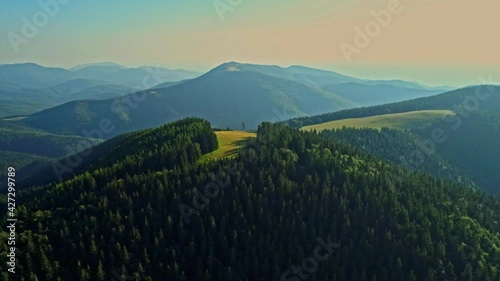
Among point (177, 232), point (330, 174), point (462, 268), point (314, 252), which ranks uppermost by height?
point (330, 174)

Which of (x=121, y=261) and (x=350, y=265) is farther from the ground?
(x=121, y=261)

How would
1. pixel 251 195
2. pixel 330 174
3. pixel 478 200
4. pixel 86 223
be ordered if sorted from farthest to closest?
pixel 478 200
pixel 330 174
pixel 251 195
pixel 86 223

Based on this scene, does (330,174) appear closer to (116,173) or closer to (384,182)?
(384,182)

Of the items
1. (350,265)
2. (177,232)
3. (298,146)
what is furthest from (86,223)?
(298,146)

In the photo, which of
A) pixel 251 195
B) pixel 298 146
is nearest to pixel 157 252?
pixel 251 195

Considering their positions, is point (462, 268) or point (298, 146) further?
point (298, 146)

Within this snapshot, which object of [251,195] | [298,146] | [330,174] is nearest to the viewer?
[251,195]

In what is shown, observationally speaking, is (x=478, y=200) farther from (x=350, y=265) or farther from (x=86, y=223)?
(x=86, y=223)
